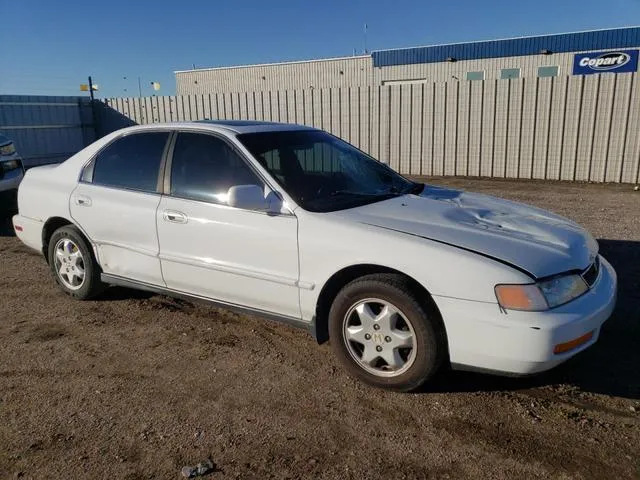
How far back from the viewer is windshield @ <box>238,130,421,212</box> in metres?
3.79

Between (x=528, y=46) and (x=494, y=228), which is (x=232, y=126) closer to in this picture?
(x=494, y=228)

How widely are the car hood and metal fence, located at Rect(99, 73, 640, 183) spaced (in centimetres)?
824

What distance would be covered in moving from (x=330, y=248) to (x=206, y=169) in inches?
51.4

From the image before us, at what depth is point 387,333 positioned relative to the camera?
3209mm

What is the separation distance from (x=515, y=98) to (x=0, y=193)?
32.8 feet

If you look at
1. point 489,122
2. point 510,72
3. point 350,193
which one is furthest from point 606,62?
point 350,193

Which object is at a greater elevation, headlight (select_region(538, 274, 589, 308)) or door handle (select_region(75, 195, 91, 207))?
door handle (select_region(75, 195, 91, 207))

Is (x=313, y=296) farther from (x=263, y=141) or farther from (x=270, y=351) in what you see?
(x=263, y=141)

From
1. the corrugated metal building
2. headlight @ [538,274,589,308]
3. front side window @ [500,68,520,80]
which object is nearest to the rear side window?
headlight @ [538,274,589,308]

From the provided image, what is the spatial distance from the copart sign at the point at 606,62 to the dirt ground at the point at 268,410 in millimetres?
21879

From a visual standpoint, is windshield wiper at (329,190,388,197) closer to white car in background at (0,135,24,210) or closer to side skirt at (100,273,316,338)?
side skirt at (100,273,316,338)

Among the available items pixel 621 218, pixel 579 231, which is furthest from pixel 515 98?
pixel 579 231

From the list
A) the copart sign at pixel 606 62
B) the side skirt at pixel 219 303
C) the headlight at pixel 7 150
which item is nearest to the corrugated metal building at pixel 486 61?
the copart sign at pixel 606 62

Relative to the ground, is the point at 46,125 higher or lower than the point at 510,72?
lower
